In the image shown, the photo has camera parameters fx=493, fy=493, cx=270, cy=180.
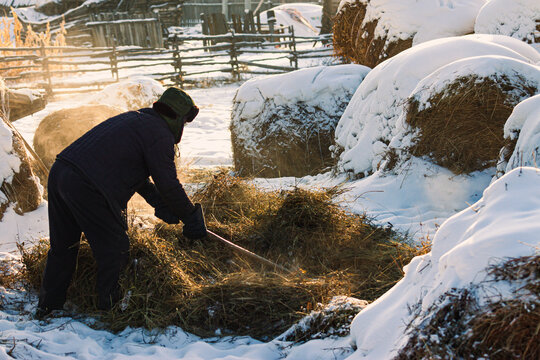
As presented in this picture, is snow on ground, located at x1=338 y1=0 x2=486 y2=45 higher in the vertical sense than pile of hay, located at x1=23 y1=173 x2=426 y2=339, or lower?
higher

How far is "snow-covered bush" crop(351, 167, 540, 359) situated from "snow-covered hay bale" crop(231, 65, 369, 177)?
12.9 ft

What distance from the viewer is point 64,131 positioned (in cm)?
661

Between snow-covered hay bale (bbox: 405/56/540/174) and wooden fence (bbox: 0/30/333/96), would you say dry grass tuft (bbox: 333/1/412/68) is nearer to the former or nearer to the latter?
snow-covered hay bale (bbox: 405/56/540/174)

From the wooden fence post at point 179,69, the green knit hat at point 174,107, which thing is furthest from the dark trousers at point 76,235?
the wooden fence post at point 179,69

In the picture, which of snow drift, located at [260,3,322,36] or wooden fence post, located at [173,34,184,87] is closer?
wooden fence post, located at [173,34,184,87]

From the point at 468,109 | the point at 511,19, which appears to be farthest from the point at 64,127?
the point at 511,19

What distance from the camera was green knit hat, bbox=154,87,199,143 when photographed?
3312 mm

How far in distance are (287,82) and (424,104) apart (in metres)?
2.44

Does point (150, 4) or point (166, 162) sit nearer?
point (166, 162)

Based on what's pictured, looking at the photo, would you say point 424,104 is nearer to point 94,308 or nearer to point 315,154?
point 315,154

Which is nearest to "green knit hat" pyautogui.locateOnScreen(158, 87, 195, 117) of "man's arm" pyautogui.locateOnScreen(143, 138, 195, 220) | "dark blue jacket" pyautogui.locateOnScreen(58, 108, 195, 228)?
"dark blue jacket" pyautogui.locateOnScreen(58, 108, 195, 228)

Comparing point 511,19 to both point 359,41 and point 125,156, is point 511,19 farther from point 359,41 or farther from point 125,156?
point 125,156

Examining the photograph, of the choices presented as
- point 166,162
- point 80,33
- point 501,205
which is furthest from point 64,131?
point 80,33

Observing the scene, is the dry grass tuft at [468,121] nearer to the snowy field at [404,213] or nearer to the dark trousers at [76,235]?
the snowy field at [404,213]
